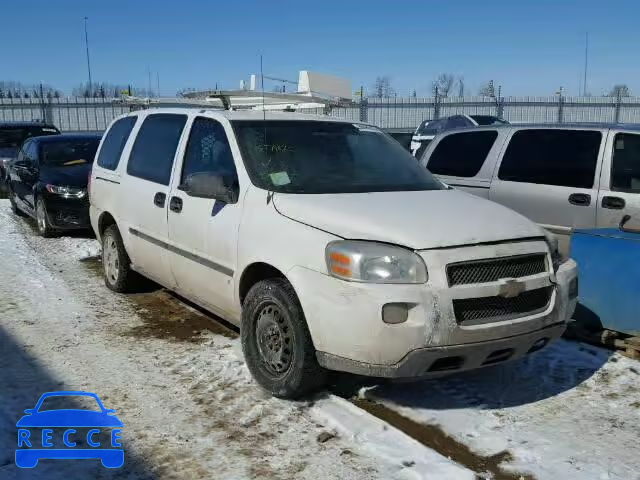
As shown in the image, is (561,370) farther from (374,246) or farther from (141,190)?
(141,190)

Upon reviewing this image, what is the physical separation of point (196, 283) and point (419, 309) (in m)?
2.07

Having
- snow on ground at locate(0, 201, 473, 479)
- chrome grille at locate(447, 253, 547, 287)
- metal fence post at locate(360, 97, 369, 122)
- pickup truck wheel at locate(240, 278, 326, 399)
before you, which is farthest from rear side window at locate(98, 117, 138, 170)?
metal fence post at locate(360, 97, 369, 122)

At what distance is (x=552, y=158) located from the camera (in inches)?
239

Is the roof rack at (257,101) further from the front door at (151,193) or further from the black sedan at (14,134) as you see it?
the black sedan at (14,134)

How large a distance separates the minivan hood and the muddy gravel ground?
1.07 metres

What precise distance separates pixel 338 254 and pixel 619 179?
11.4ft

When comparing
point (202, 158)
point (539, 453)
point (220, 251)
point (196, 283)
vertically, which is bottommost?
point (539, 453)

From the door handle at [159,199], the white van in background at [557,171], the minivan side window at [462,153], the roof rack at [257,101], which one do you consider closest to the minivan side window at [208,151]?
the door handle at [159,199]

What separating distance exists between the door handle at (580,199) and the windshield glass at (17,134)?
13561 millimetres

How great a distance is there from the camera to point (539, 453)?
10.8 feet

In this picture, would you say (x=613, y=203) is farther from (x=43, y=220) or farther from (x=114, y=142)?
(x=43, y=220)

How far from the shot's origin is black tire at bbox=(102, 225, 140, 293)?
6.14 meters

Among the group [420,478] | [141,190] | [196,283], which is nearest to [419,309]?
[420,478]

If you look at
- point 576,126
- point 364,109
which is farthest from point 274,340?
point 364,109
